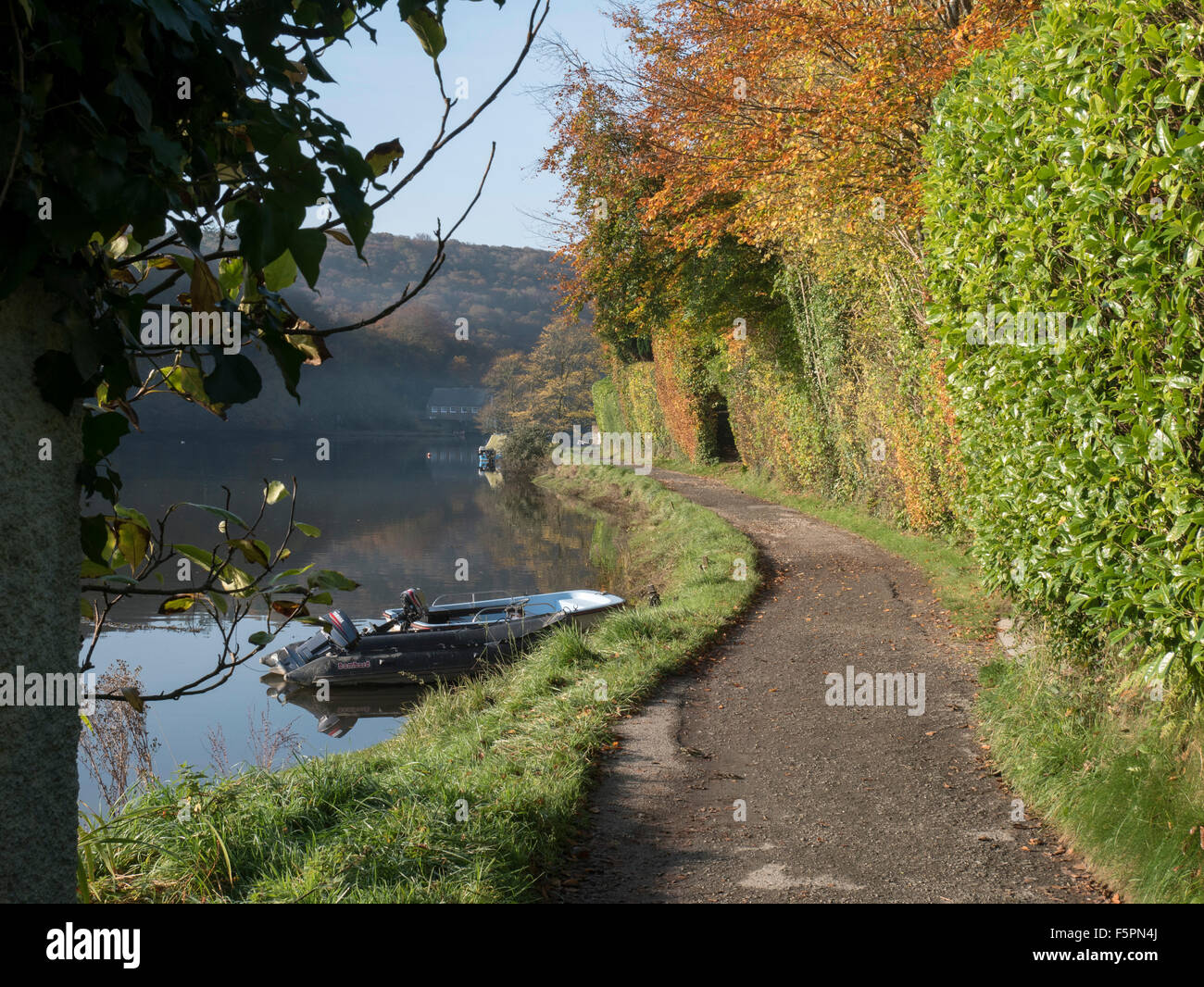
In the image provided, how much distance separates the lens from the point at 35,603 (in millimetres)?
1638

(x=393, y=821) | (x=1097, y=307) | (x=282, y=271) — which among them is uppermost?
(x=1097, y=307)

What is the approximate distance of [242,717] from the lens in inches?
508

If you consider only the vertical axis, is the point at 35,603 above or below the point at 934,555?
above

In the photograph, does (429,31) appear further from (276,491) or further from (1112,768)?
(1112,768)

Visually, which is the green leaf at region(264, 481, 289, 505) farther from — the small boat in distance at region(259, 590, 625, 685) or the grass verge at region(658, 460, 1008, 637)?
the small boat in distance at region(259, 590, 625, 685)

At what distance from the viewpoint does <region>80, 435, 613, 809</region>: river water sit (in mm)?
11781

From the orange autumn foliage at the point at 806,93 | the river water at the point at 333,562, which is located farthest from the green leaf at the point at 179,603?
the orange autumn foliage at the point at 806,93

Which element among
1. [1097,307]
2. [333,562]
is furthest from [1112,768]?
[333,562]

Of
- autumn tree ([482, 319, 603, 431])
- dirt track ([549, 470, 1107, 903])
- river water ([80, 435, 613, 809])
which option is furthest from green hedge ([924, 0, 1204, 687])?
autumn tree ([482, 319, 603, 431])

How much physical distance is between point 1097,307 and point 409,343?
100 metres

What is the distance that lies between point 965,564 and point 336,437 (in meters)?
85.0

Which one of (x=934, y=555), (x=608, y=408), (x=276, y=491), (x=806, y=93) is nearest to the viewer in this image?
(x=276, y=491)

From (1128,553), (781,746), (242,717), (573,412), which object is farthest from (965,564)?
(573,412)
